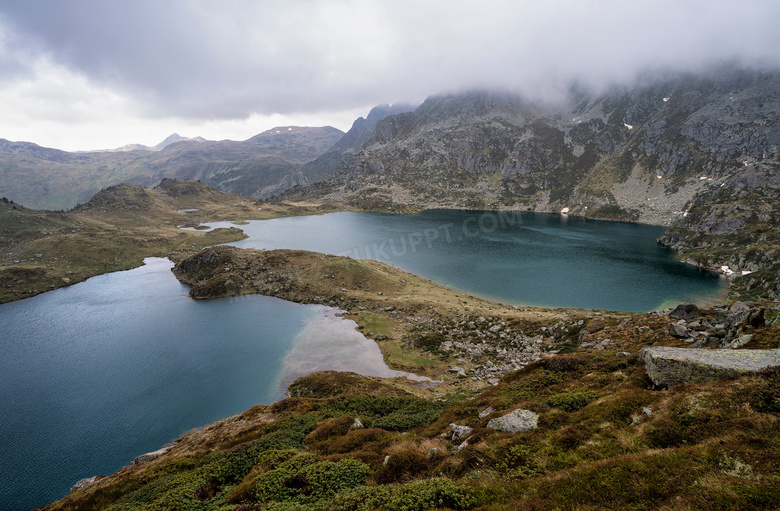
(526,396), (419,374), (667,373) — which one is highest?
(667,373)

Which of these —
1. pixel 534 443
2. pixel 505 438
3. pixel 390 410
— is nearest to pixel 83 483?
pixel 390 410

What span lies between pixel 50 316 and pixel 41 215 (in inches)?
4212

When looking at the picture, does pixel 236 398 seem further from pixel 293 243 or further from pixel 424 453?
pixel 293 243

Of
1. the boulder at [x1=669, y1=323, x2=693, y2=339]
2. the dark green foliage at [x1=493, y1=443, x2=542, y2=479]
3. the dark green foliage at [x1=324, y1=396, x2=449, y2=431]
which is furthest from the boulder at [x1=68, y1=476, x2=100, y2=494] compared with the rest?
the boulder at [x1=669, y1=323, x2=693, y2=339]

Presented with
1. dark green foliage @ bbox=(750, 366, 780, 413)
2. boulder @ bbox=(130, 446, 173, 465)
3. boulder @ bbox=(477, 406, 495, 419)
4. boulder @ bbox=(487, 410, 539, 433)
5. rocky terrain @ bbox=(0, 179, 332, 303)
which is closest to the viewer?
dark green foliage @ bbox=(750, 366, 780, 413)

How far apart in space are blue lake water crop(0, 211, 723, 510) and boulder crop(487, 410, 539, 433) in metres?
30.6

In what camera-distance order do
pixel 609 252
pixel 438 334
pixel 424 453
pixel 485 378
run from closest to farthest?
pixel 424 453
pixel 485 378
pixel 438 334
pixel 609 252

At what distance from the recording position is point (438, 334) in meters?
52.9

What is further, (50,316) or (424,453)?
(50,316)

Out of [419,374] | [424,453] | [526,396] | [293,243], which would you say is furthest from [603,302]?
[293,243]

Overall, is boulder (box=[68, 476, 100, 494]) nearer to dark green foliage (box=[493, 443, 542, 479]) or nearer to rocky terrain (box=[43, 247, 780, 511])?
rocky terrain (box=[43, 247, 780, 511])

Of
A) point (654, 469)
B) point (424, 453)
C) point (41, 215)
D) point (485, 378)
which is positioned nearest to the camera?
point (654, 469)

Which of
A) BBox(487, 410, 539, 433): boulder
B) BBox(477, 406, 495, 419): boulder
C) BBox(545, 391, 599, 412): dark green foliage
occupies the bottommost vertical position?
BBox(477, 406, 495, 419): boulder

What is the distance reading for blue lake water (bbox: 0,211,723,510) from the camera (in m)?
35.5
